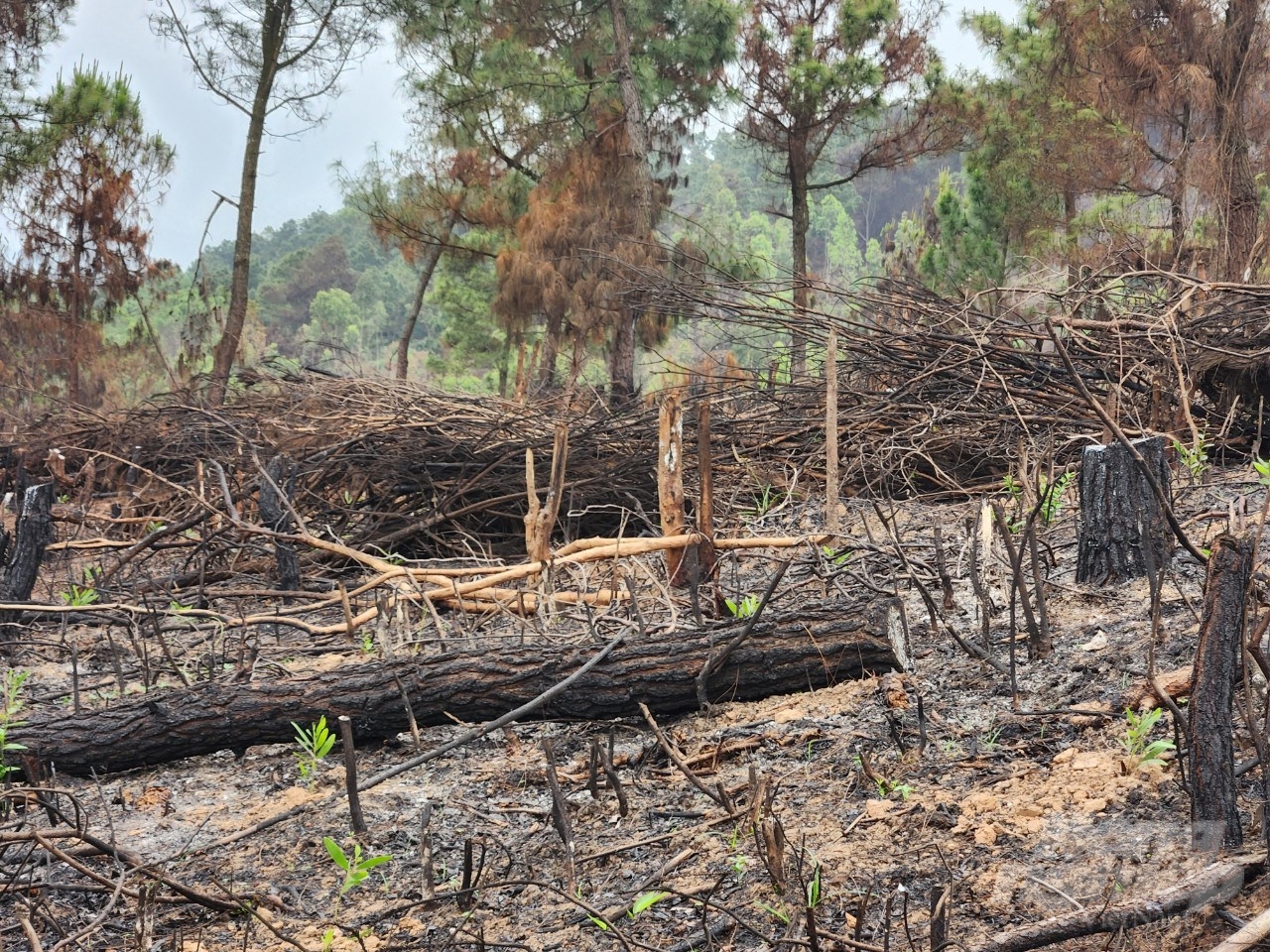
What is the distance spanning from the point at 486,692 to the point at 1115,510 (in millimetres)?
2257

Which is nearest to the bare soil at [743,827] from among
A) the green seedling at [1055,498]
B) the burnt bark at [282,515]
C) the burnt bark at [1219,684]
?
the burnt bark at [1219,684]

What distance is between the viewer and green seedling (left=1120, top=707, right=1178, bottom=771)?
7.29ft

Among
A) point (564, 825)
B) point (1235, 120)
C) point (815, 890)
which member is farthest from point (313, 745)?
point (1235, 120)

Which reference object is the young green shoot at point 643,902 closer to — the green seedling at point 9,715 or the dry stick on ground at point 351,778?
the dry stick on ground at point 351,778

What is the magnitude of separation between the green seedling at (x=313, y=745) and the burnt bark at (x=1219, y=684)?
2.32 metres

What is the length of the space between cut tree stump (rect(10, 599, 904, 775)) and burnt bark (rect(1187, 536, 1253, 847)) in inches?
54.5

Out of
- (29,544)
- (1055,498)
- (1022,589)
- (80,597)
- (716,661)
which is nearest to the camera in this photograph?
(1022,589)

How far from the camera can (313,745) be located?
10.7 feet

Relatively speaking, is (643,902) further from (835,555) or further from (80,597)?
(80,597)

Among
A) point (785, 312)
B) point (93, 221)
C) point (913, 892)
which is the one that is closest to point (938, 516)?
point (785, 312)

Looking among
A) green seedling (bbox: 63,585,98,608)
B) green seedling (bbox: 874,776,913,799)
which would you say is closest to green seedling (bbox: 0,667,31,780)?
green seedling (bbox: 63,585,98,608)

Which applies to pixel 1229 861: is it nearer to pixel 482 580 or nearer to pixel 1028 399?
pixel 482 580

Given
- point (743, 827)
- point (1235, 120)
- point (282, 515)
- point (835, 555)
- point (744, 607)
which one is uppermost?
point (1235, 120)

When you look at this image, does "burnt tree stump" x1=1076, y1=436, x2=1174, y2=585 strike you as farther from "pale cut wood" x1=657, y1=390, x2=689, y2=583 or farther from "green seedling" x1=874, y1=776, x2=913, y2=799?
"pale cut wood" x1=657, y1=390, x2=689, y2=583
